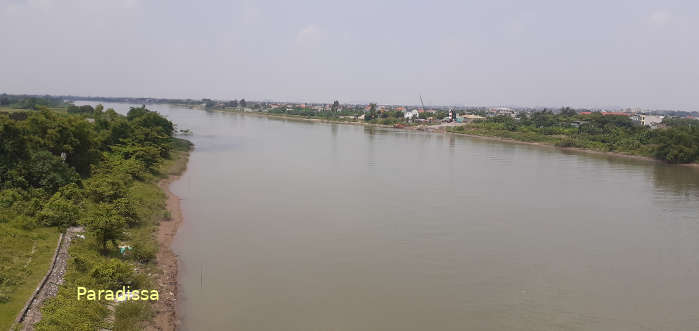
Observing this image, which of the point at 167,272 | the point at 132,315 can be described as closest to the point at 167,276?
the point at 167,272

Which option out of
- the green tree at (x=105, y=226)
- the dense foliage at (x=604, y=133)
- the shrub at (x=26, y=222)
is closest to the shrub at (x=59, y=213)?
the shrub at (x=26, y=222)

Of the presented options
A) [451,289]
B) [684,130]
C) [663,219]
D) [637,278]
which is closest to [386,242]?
[451,289]

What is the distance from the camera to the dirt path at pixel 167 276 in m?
5.16

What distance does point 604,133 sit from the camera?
2842cm

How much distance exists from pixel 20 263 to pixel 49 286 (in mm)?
730

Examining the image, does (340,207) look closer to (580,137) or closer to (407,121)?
(580,137)

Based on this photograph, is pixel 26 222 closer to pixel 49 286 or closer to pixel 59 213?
pixel 59 213

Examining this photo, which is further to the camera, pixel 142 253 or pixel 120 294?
pixel 142 253

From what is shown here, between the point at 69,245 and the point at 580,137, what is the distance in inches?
1170

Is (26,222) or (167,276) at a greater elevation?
(26,222)

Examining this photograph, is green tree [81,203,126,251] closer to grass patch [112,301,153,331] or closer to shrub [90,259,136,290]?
shrub [90,259,136,290]

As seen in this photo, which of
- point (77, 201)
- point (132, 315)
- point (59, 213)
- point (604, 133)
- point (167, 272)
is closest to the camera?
point (132, 315)

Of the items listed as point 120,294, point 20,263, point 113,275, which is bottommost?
point 120,294

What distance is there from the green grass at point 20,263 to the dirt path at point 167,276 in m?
1.35
